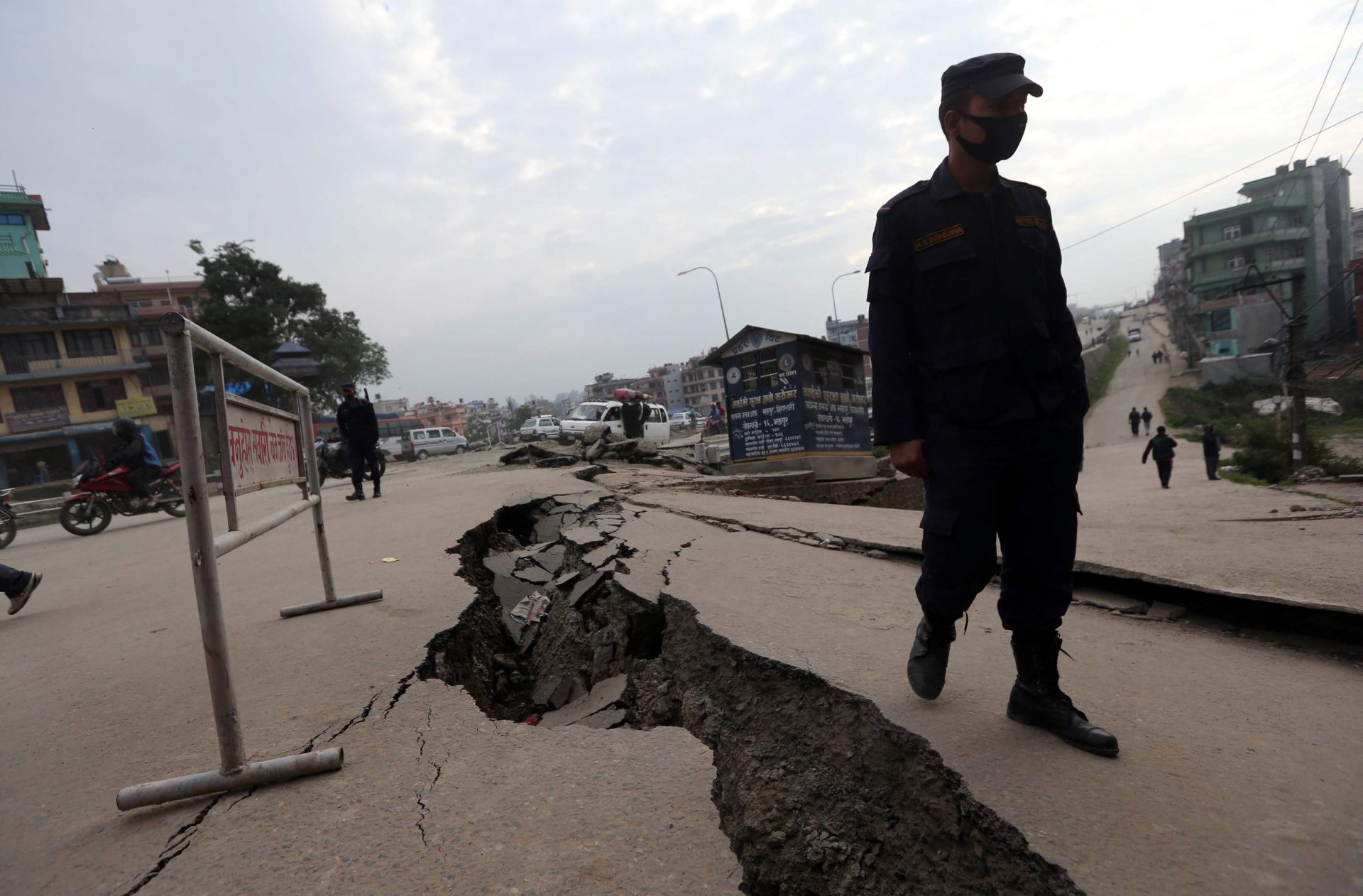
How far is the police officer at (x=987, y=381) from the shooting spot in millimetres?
1838

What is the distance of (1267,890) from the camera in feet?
4.15

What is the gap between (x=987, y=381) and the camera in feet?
5.99

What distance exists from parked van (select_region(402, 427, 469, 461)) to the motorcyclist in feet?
69.0

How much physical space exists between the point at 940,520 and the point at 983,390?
38cm

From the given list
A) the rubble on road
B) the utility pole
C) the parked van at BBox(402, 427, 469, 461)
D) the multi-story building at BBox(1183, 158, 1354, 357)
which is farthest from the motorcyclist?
the multi-story building at BBox(1183, 158, 1354, 357)

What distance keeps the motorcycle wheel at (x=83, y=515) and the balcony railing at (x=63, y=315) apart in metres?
32.0

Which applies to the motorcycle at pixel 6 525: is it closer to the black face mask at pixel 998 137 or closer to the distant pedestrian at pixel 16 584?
the distant pedestrian at pixel 16 584

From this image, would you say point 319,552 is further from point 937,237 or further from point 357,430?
point 357,430

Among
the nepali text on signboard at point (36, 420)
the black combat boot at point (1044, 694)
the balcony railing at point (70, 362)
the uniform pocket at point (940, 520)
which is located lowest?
the black combat boot at point (1044, 694)

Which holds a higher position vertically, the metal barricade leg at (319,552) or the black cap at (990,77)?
the black cap at (990,77)

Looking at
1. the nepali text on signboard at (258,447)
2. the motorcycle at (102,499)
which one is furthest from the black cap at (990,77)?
the motorcycle at (102,499)

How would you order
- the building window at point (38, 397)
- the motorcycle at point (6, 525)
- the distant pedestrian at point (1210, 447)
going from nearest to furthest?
the motorcycle at point (6, 525) → the distant pedestrian at point (1210, 447) → the building window at point (38, 397)

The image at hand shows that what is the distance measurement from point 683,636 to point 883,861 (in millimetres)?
1681

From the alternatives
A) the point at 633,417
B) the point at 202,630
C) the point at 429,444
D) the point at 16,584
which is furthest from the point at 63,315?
the point at 202,630
